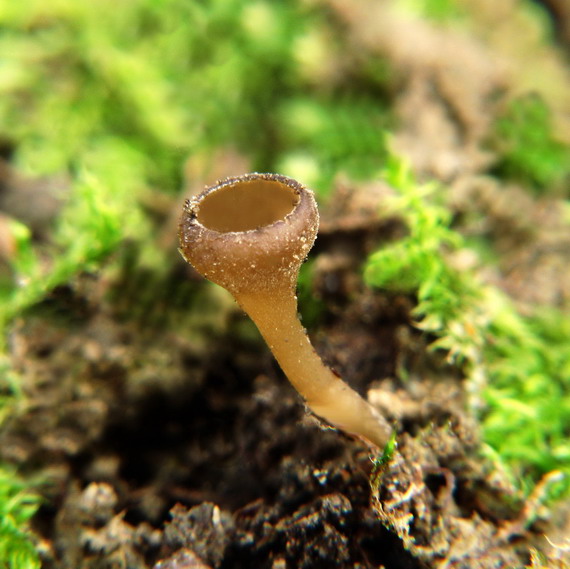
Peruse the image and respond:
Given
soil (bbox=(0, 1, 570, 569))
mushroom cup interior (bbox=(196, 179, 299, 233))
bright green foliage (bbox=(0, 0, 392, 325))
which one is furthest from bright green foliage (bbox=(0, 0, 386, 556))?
mushroom cup interior (bbox=(196, 179, 299, 233))

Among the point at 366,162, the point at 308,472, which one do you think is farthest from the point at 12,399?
the point at 366,162

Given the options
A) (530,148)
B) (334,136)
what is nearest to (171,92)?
(334,136)

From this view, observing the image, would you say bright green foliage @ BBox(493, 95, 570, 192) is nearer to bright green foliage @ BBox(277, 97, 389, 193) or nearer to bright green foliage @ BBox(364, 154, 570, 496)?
bright green foliage @ BBox(277, 97, 389, 193)

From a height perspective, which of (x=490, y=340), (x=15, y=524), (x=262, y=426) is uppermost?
(x=490, y=340)

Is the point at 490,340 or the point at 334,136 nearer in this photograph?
the point at 490,340

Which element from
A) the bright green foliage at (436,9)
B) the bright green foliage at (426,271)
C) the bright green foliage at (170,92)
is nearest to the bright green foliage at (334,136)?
the bright green foliage at (170,92)

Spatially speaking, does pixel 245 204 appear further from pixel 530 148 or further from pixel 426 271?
pixel 530 148
